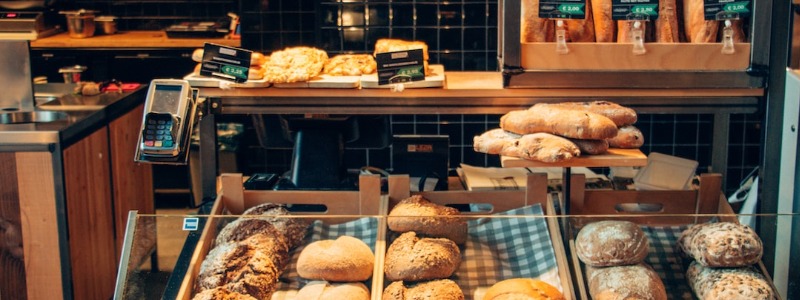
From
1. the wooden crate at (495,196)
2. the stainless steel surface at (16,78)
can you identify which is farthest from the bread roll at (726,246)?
the stainless steel surface at (16,78)

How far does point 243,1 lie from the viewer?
5.79 m

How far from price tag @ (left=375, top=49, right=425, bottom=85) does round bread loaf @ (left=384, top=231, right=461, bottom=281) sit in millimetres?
627

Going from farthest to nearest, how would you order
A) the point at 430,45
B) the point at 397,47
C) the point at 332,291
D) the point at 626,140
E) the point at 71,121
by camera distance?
the point at 430,45
the point at 71,121
the point at 397,47
the point at 626,140
the point at 332,291

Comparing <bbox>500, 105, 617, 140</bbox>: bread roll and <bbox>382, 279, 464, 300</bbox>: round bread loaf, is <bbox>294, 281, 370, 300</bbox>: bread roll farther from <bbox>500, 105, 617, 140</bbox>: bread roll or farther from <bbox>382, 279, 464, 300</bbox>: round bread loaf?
<bbox>500, 105, 617, 140</bbox>: bread roll

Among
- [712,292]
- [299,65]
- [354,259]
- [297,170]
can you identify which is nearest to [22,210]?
[297,170]

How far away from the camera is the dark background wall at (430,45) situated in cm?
516

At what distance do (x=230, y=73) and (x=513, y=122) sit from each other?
0.95 metres

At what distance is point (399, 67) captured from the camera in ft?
10.2

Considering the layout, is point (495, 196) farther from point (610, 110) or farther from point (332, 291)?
point (332, 291)

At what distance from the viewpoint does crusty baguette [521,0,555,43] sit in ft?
9.74

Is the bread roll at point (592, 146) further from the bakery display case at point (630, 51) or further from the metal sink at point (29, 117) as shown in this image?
the metal sink at point (29, 117)

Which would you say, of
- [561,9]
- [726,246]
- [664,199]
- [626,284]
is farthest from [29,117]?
[726,246]

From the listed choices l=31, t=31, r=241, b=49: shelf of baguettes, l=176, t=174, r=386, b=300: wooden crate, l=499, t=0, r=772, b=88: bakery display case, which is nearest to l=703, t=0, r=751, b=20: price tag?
l=499, t=0, r=772, b=88: bakery display case

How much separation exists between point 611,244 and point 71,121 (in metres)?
2.37
